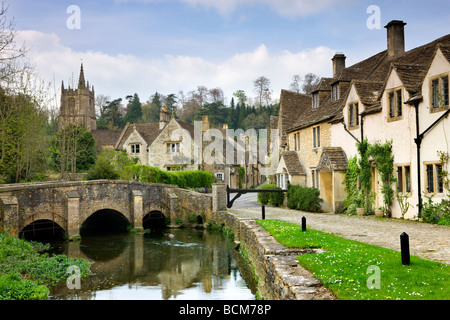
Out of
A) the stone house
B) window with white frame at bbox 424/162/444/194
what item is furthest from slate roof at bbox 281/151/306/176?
window with white frame at bbox 424/162/444/194

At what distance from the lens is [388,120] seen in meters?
19.0

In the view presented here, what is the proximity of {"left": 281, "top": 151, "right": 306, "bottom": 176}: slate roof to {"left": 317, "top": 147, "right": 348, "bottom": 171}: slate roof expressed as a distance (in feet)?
14.6

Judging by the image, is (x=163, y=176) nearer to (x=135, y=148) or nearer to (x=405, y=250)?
(x=135, y=148)

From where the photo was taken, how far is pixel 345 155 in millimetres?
23359

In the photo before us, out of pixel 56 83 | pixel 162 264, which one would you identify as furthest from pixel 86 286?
pixel 56 83

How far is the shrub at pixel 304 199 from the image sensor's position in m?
24.8

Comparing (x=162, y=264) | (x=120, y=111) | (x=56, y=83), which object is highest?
(x=120, y=111)

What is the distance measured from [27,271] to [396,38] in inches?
932

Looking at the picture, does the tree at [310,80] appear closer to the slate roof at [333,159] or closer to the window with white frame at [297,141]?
the window with white frame at [297,141]

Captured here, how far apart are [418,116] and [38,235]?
23.6m

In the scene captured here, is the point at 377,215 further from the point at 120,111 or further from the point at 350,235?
the point at 120,111

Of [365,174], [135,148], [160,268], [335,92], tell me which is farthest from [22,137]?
[135,148]

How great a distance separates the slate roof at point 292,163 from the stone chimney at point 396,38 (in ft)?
32.2

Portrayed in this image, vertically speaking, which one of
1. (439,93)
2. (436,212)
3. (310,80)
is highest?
(310,80)
